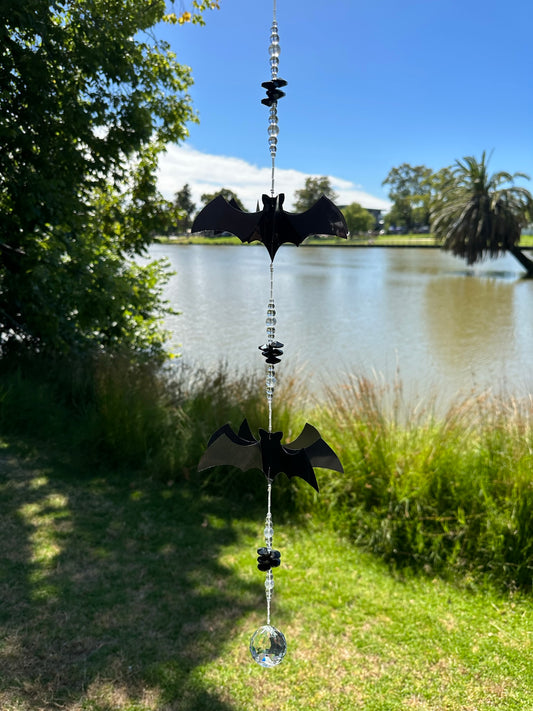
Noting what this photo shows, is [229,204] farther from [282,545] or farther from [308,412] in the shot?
[308,412]

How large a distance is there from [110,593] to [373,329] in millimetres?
14097

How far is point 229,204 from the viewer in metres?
1.50

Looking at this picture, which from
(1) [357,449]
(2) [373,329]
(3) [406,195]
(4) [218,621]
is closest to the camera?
(4) [218,621]

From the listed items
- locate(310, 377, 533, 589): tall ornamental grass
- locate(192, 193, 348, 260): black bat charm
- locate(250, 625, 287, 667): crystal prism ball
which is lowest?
locate(310, 377, 533, 589): tall ornamental grass

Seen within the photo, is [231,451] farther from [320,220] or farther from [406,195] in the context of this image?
[406,195]

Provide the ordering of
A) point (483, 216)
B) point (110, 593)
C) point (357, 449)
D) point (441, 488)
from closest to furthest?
point (110, 593) → point (441, 488) → point (357, 449) → point (483, 216)

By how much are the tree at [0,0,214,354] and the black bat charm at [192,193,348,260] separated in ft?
16.9

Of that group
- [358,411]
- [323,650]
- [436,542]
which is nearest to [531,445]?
[436,542]

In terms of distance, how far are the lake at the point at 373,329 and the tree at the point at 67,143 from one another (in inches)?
90.8

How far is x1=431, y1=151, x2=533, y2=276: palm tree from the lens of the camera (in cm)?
3597

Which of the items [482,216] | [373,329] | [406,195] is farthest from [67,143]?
[406,195]

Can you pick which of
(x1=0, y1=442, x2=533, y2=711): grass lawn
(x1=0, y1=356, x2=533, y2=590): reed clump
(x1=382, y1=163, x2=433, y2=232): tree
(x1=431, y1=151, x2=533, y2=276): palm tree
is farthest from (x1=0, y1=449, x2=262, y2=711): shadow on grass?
(x1=382, y1=163, x2=433, y2=232): tree

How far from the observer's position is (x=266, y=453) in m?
1.52

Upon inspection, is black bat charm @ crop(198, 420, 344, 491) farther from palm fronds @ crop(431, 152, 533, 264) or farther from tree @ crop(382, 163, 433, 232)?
tree @ crop(382, 163, 433, 232)
